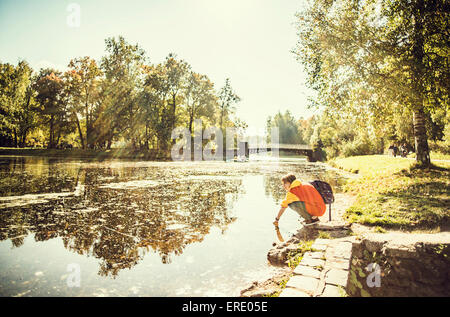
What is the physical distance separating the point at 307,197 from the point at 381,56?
30.9ft

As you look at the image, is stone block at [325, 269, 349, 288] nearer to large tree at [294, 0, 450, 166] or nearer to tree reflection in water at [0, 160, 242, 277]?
tree reflection in water at [0, 160, 242, 277]

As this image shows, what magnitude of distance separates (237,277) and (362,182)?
1161cm

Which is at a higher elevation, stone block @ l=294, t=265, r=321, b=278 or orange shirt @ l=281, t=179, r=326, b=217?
orange shirt @ l=281, t=179, r=326, b=217

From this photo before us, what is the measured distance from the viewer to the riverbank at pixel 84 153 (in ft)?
147

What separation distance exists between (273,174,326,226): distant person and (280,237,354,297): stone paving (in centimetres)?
199

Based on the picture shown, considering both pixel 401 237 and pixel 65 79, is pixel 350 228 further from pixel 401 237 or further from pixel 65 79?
pixel 65 79

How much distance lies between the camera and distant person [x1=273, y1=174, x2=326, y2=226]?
22.2 feet

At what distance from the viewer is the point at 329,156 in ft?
160

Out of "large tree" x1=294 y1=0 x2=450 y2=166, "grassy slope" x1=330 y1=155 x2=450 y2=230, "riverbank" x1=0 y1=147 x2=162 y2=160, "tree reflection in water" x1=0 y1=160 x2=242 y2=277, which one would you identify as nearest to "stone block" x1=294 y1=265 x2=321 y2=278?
"tree reflection in water" x1=0 y1=160 x2=242 y2=277

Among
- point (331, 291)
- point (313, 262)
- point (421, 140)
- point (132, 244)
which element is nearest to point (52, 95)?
point (132, 244)

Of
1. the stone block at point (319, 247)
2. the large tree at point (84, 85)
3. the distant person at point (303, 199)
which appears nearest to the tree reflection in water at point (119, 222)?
the distant person at point (303, 199)

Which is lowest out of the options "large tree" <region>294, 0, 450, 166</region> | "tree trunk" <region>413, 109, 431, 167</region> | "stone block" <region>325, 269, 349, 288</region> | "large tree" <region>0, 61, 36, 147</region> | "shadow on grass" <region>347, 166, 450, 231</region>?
"stone block" <region>325, 269, 349, 288</region>
